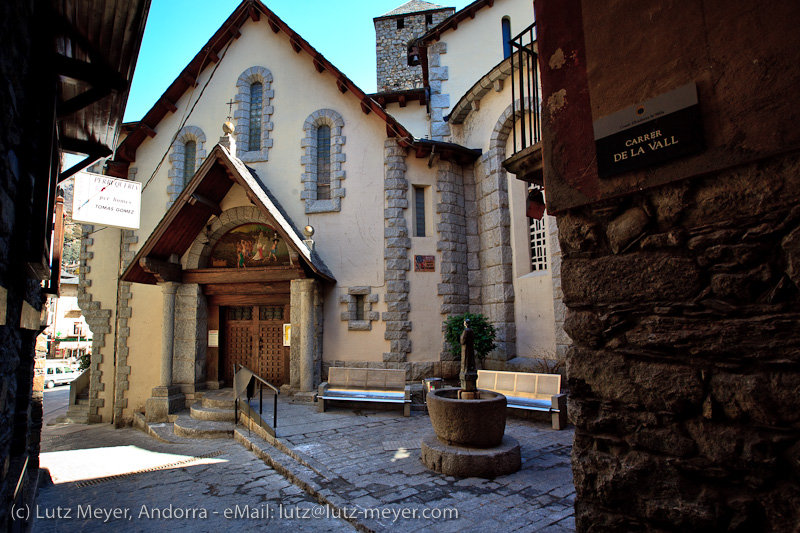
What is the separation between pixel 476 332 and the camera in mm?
9117

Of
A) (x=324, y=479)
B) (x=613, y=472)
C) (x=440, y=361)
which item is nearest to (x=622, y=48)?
(x=613, y=472)

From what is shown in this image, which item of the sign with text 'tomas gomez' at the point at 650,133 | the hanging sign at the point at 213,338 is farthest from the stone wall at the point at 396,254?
A: the sign with text 'tomas gomez' at the point at 650,133

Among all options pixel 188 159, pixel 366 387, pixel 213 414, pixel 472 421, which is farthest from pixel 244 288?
pixel 472 421

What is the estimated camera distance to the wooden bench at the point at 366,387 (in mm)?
8586

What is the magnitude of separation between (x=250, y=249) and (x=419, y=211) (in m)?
4.17

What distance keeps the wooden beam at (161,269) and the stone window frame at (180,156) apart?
223cm

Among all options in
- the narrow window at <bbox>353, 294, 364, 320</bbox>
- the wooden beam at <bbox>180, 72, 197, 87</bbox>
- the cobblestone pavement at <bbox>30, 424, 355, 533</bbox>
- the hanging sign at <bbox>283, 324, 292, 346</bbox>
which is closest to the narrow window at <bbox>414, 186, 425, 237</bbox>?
the narrow window at <bbox>353, 294, 364, 320</bbox>

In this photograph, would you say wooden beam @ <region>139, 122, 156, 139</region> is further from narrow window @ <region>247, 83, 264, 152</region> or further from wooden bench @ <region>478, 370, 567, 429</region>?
wooden bench @ <region>478, 370, 567, 429</region>

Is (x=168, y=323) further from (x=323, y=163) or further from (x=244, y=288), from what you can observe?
(x=323, y=163)

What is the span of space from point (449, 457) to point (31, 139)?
16.6ft

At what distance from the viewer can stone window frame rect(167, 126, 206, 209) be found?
1173 cm

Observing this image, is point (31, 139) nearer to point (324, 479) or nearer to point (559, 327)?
point (324, 479)

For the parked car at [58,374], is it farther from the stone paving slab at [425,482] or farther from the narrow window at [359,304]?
the stone paving slab at [425,482]

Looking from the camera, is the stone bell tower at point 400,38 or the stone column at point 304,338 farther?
the stone bell tower at point 400,38
